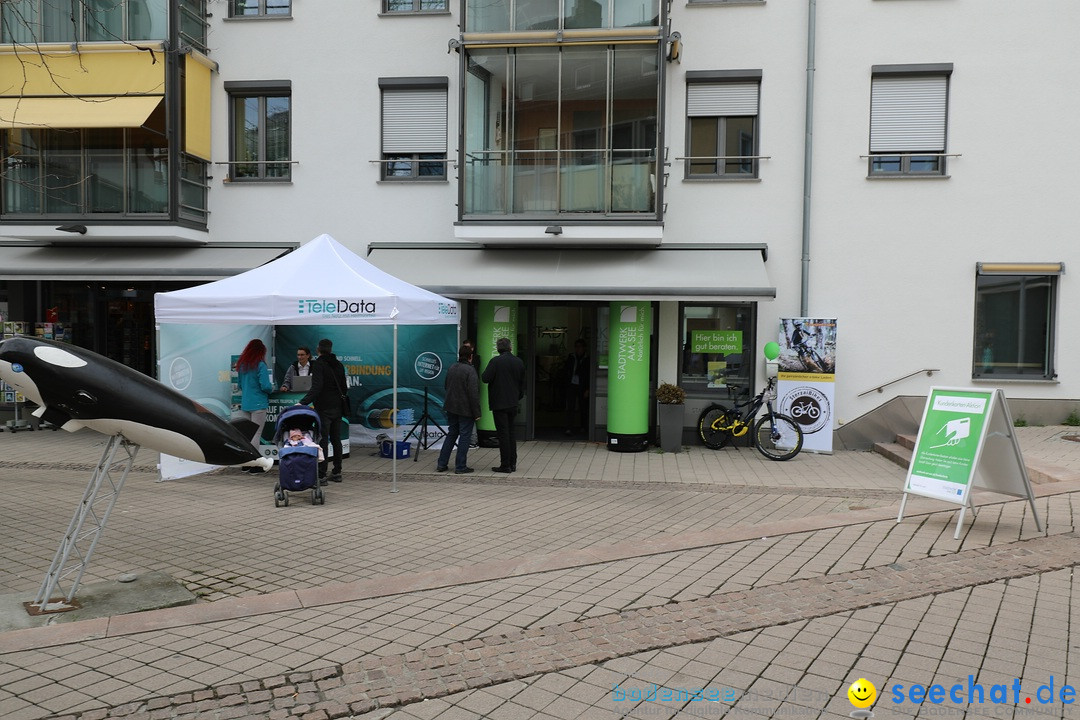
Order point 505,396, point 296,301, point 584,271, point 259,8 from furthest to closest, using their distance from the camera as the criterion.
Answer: point 259,8 < point 584,271 < point 505,396 < point 296,301

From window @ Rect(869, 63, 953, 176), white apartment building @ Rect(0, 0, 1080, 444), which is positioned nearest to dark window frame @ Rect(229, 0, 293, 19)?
white apartment building @ Rect(0, 0, 1080, 444)

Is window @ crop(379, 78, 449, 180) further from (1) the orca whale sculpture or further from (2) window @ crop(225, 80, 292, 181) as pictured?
(1) the orca whale sculpture

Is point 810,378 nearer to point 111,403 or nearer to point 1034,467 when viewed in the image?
point 1034,467

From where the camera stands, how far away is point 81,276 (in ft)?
43.5

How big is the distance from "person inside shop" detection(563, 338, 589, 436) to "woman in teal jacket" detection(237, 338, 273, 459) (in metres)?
5.20

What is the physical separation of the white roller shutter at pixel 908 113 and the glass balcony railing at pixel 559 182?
3819 mm

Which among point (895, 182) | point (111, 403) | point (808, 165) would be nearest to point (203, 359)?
point (111, 403)

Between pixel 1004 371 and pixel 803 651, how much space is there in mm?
10415

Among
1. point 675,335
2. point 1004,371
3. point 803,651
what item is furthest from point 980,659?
point 1004,371

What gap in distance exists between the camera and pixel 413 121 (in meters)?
13.9

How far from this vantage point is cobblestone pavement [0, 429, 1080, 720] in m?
3.99

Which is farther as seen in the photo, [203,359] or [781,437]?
[781,437]

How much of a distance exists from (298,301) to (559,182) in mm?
5402

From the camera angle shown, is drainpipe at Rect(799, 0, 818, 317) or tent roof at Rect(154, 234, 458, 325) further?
drainpipe at Rect(799, 0, 818, 317)
